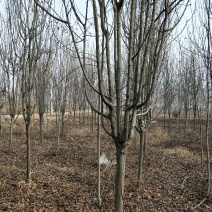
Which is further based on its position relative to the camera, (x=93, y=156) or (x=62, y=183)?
(x=93, y=156)

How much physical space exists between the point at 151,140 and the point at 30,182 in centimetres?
787

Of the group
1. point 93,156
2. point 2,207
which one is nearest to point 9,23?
point 2,207

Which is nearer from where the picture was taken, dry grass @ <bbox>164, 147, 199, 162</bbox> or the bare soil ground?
the bare soil ground

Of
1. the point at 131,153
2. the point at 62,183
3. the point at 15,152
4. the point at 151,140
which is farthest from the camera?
the point at 151,140

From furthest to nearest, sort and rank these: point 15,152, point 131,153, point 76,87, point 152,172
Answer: point 76,87 → point 131,153 → point 15,152 → point 152,172

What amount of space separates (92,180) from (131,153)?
11.8 feet

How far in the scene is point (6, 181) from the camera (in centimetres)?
491

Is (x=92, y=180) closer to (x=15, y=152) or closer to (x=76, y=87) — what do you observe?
(x=15, y=152)

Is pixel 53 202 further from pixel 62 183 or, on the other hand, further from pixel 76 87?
pixel 76 87

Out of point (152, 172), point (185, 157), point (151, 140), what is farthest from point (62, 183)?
point (151, 140)

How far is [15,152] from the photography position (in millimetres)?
8148

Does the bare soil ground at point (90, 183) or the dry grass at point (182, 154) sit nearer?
the bare soil ground at point (90, 183)

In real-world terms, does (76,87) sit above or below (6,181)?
above

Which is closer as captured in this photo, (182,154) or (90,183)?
(90,183)
